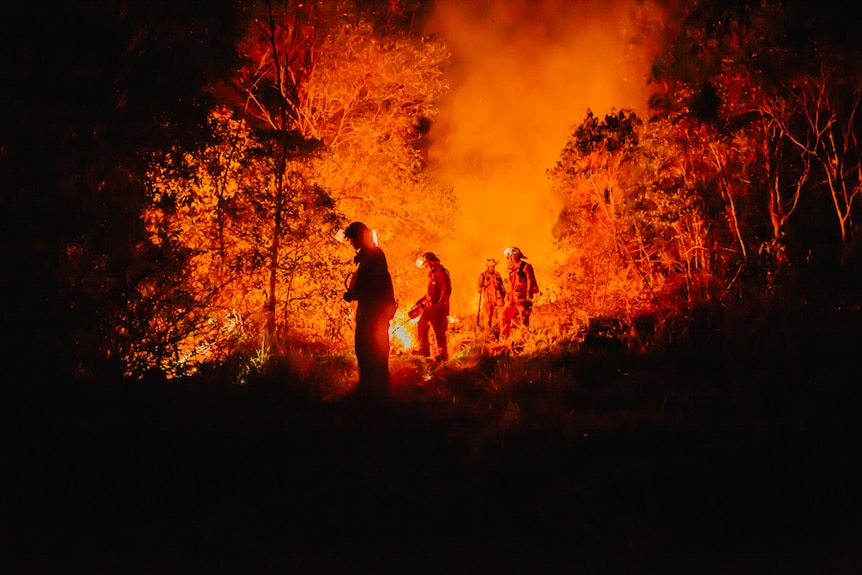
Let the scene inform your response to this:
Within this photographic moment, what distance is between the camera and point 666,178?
1204 centimetres

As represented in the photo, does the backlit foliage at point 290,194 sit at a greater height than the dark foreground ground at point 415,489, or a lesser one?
greater

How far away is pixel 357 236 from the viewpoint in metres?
6.29

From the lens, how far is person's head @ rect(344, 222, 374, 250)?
6.26 metres

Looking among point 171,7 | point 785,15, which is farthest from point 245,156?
point 785,15

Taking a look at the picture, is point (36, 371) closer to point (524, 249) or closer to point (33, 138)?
point (33, 138)

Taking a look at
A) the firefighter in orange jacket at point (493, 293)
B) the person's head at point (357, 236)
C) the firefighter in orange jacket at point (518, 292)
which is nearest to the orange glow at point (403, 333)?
the firefighter in orange jacket at point (493, 293)

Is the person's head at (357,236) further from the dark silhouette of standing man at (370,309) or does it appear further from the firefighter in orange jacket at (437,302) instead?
the firefighter in orange jacket at (437,302)

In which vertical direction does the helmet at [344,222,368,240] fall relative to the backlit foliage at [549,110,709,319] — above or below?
below

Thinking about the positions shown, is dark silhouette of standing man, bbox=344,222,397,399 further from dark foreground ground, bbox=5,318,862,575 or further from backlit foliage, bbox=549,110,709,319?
backlit foliage, bbox=549,110,709,319

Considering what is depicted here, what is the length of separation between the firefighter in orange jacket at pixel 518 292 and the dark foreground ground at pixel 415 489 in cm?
547

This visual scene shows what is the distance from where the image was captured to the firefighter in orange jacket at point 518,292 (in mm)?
11039

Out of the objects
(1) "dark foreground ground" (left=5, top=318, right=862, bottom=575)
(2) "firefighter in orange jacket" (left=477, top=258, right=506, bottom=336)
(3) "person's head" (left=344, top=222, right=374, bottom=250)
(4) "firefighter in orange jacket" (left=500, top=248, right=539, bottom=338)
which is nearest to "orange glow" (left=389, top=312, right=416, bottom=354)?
(2) "firefighter in orange jacket" (left=477, top=258, right=506, bottom=336)

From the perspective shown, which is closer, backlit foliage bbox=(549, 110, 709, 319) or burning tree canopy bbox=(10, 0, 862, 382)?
burning tree canopy bbox=(10, 0, 862, 382)

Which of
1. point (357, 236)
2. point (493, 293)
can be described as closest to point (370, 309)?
point (357, 236)
